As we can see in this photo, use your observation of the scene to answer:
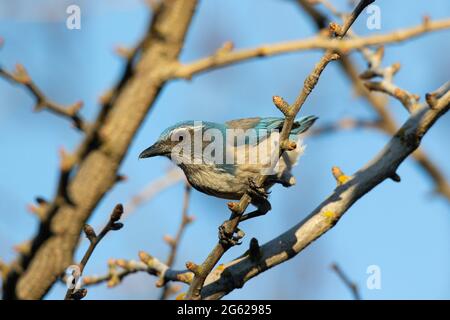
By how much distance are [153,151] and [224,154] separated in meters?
0.56

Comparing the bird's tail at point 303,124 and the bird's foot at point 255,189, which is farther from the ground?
the bird's tail at point 303,124

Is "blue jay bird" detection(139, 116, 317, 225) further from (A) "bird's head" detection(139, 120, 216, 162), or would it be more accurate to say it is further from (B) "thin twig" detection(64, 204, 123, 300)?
(B) "thin twig" detection(64, 204, 123, 300)

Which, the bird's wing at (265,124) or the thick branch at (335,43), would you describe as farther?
the bird's wing at (265,124)

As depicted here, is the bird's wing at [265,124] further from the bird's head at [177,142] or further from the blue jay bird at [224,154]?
the bird's head at [177,142]

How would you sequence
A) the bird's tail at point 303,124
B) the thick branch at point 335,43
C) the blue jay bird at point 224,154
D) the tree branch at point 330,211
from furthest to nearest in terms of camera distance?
the bird's tail at point 303,124 → the blue jay bird at point 224,154 → the tree branch at point 330,211 → the thick branch at point 335,43

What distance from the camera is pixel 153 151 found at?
220 inches

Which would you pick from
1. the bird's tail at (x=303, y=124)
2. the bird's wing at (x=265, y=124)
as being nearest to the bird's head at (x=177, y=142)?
the bird's wing at (x=265, y=124)

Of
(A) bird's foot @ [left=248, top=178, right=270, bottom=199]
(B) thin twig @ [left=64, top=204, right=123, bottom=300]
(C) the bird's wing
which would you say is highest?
(C) the bird's wing

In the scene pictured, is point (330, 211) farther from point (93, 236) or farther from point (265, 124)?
point (93, 236)

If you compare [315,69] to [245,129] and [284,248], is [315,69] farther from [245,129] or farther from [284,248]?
[245,129]

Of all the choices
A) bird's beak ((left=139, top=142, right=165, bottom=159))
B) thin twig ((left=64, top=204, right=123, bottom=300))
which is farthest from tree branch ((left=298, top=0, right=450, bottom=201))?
thin twig ((left=64, top=204, right=123, bottom=300))

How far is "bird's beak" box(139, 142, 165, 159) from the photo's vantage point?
557 centimetres

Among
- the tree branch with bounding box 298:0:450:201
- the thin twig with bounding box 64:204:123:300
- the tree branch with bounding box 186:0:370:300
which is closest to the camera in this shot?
the thin twig with bounding box 64:204:123:300

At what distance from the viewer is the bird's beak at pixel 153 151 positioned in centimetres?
557
